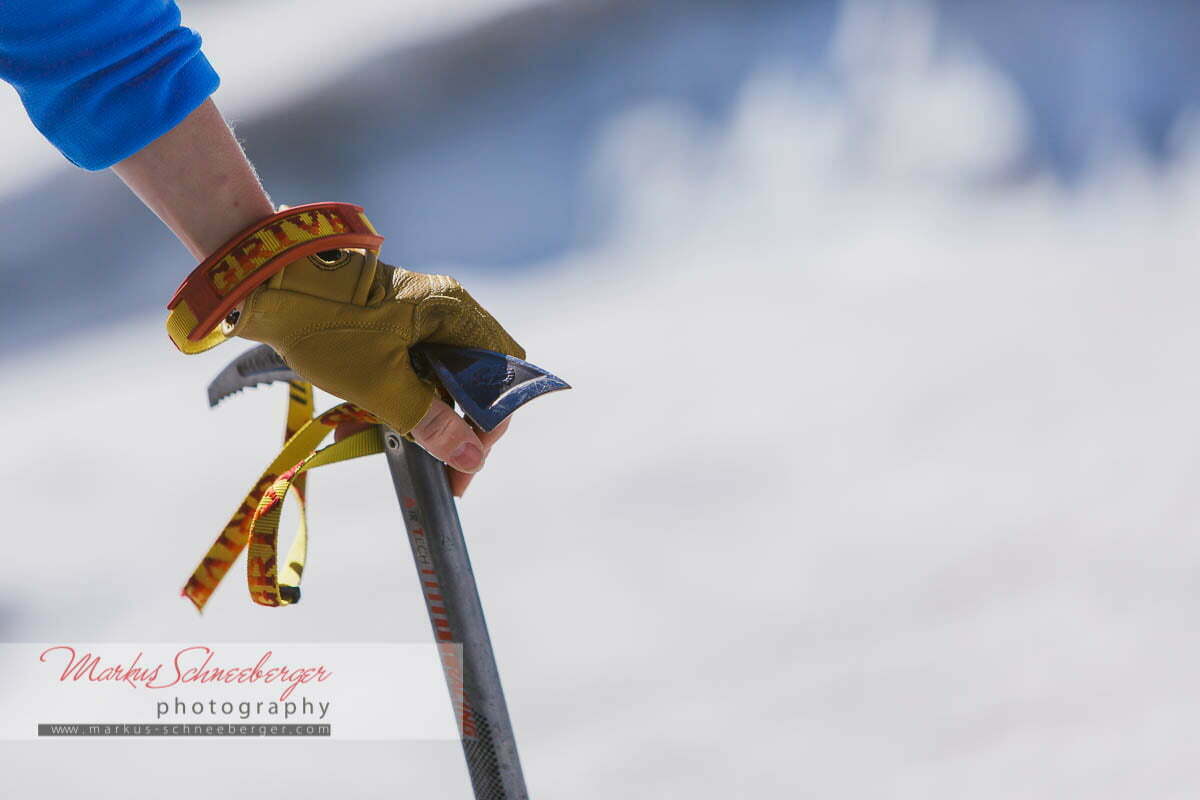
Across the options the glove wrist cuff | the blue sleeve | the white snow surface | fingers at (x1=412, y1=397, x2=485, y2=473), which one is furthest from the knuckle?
the white snow surface

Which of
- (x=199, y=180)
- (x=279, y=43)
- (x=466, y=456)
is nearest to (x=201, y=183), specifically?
(x=199, y=180)

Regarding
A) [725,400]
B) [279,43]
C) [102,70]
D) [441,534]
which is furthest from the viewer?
[279,43]

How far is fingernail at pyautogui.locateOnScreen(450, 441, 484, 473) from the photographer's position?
2.28 ft

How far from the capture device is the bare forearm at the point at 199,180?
66cm

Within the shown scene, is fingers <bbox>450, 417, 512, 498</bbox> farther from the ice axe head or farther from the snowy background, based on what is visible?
the snowy background

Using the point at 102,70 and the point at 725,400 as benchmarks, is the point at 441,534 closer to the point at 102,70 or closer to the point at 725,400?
the point at 102,70

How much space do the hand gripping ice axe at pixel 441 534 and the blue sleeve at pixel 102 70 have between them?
187 mm

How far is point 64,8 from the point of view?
609 millimetres

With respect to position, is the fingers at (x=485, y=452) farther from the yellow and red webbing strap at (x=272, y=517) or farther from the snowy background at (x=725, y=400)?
the snowy background at (x=725, y=400)

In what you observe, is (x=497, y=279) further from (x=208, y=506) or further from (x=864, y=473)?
(x=864, y=473)

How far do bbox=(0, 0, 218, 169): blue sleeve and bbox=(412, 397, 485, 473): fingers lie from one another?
0.71 feet

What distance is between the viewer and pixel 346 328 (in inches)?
26.5

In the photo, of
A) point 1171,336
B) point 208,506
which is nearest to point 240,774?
point 208,506

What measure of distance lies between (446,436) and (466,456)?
2 cm
